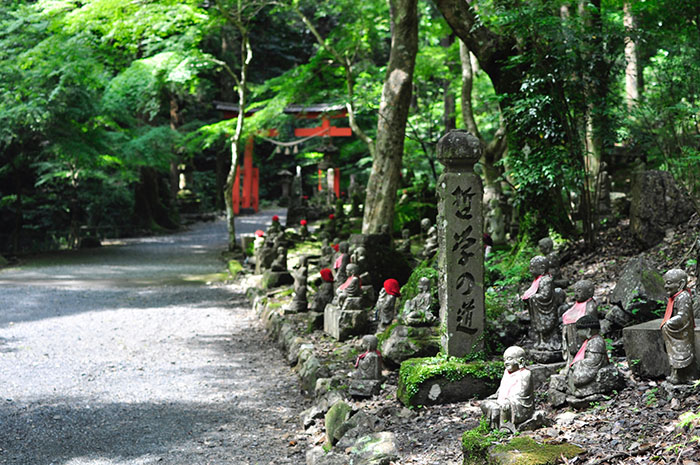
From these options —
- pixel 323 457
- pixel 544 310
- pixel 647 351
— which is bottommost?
pixel 323 457

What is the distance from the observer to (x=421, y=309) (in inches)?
268

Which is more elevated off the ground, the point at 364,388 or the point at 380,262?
the point at 380,262

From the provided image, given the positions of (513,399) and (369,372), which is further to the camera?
(369,372)

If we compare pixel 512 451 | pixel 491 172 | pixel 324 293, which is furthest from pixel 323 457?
pixel 491 172

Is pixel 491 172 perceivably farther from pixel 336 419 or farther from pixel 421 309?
pixel 336 419

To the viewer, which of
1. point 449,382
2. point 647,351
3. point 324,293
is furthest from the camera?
point 324,293

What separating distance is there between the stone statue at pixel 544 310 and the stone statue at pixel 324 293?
4.32 meters

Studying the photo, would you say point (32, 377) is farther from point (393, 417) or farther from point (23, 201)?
point (23, 201)

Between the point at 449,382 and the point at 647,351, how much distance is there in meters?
1.56

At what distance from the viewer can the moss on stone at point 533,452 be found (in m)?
3.57

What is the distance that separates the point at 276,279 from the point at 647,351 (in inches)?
348

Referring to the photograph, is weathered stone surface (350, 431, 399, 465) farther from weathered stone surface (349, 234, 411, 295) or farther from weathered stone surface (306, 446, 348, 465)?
weathered stone surface (349, 234, 411, 295)

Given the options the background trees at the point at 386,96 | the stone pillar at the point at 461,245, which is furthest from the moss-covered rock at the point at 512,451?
the background trees at the point at 386,96

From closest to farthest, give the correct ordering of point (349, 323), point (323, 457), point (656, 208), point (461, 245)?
1. point (323, 457)
2. point (461, 245)
3. point (349, 323)
4. point (656, 208)
